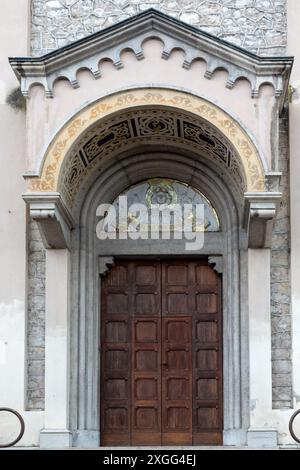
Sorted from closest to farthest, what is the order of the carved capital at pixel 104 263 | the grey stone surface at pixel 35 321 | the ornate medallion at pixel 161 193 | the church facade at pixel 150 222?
the church facade at pixel 150 222 < the grey stone surface at pixel 35 321 < the carved capital at pixel 104 263 < the ornate medallion at pixel 161 193

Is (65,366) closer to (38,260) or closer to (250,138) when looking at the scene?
(38,260)

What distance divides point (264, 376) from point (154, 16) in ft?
16.1

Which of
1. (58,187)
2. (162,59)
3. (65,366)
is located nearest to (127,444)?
(65,366)

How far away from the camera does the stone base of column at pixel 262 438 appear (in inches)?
644

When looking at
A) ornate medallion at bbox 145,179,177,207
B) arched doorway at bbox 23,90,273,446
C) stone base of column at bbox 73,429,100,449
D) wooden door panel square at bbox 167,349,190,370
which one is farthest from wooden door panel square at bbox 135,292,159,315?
stone base of column at bbox 73,429,100,449

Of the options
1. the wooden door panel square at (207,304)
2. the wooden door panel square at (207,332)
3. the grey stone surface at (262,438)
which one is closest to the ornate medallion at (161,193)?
the wooden door panel square at (207,304)

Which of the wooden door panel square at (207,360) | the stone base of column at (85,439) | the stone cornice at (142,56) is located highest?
the stone cornice at (142,56)

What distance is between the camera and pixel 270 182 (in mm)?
15961

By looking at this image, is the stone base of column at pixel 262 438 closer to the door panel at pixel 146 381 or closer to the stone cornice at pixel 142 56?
the door panel at pixel 146 381

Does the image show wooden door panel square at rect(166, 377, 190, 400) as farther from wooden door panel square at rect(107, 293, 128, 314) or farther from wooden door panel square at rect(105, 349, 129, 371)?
wooden door panel square at rect(107, 293, 128, 314)

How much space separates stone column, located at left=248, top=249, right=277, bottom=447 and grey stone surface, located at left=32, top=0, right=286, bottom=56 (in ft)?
9.79

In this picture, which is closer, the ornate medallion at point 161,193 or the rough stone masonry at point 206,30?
the rough stone masonry at point 206,30

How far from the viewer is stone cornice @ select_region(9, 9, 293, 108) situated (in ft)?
52.6

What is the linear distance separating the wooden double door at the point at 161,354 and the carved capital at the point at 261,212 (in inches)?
55.0
